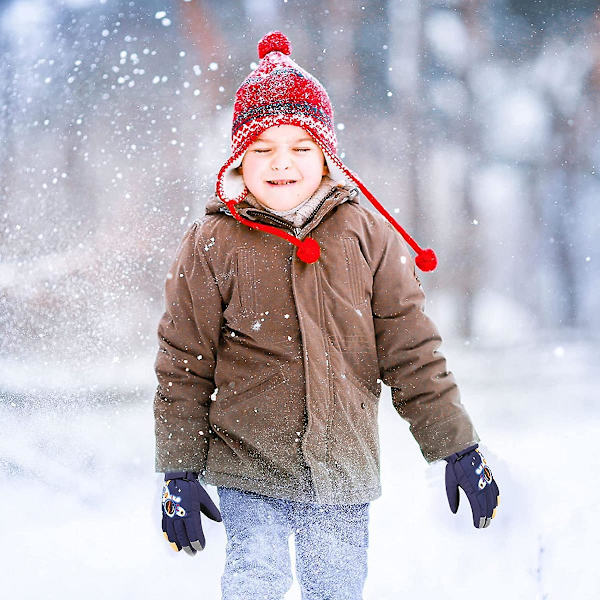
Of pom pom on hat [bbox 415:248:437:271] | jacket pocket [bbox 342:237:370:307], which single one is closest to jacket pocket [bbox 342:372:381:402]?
jacket pocket [bbox 342:237:370:307]

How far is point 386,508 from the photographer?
2195 mm

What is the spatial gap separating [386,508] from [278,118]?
1.24 m

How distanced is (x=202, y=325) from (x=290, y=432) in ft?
0.79

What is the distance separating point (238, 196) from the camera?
1.45 meters

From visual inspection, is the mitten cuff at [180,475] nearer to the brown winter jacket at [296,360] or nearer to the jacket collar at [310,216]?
the brown winter jacket at [296,360]

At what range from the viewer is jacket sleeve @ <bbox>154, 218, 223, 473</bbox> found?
137 cm

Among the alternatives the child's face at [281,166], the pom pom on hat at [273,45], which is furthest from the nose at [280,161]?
the pom pom on hat at [273,45]

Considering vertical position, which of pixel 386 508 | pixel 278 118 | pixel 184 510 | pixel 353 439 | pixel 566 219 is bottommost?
pixel 386 508

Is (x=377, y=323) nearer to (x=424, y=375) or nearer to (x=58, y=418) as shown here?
(x=424, y=375)

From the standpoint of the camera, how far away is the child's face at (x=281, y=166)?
1.40 meters

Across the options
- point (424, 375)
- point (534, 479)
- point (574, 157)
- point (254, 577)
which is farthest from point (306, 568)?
point (574, 157)

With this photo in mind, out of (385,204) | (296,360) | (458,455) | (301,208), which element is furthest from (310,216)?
(385,204)

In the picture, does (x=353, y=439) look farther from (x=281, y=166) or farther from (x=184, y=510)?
(x=281, y=166)

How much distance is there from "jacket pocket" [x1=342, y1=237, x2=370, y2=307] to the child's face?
0.13 meters
